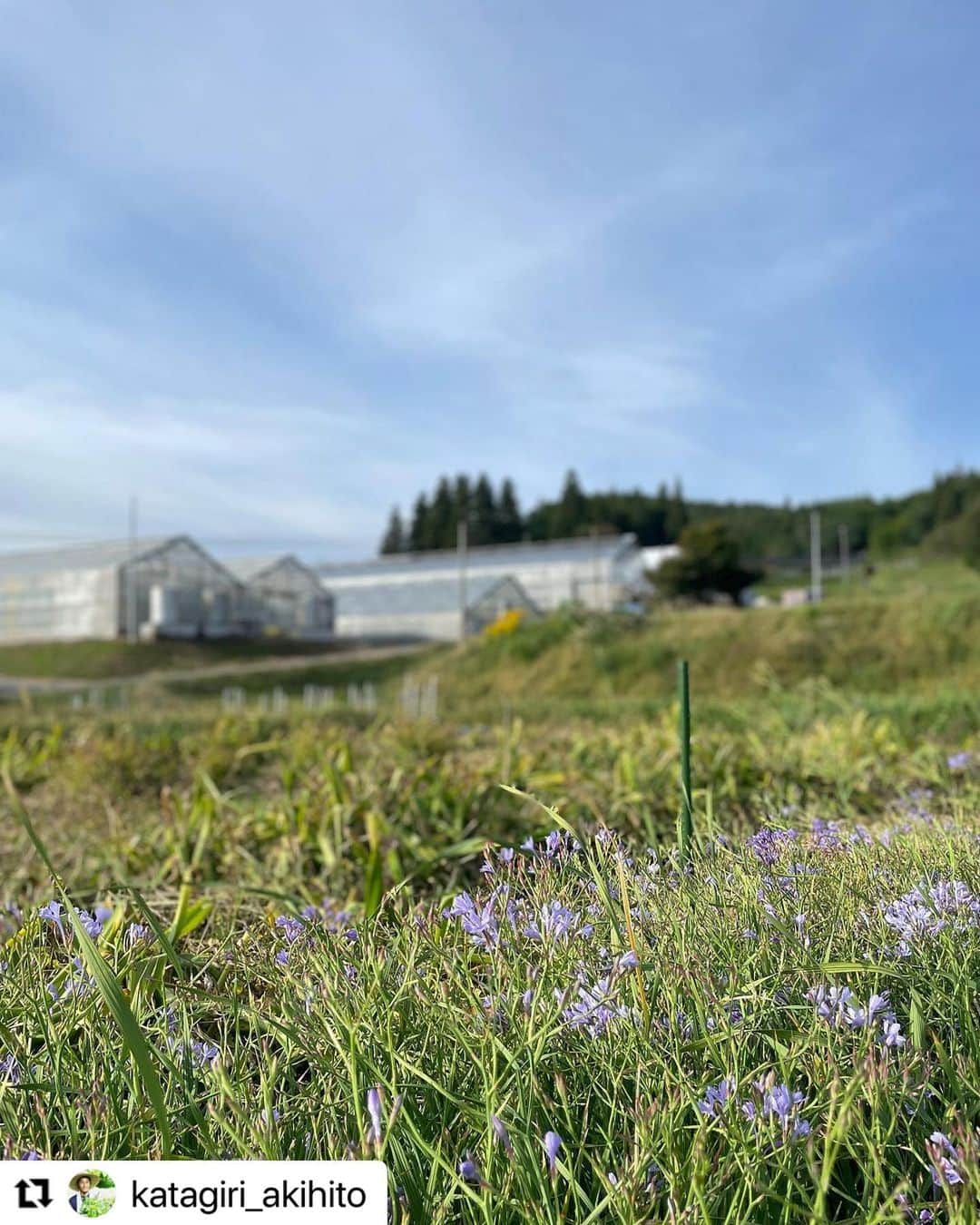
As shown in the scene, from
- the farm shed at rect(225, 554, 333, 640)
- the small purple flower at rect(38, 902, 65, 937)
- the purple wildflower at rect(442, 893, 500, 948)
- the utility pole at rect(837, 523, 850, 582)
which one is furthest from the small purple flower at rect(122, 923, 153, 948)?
the utility pole at rect(837, 523, 850, 582)

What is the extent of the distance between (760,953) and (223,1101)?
808mm

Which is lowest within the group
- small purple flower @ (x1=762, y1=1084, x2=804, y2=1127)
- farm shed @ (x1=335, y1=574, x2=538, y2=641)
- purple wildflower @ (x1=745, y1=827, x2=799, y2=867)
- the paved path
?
the paved path

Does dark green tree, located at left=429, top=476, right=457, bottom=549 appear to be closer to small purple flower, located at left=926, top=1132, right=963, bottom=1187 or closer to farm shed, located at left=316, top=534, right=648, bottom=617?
farm shed, located at left=316, top=534, right=648, bottom=617

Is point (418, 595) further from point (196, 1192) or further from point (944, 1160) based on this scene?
point (944, 1160)

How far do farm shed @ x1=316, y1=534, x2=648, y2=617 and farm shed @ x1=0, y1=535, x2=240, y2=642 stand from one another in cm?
868

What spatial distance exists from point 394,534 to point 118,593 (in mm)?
45977

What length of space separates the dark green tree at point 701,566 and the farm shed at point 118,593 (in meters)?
16.1

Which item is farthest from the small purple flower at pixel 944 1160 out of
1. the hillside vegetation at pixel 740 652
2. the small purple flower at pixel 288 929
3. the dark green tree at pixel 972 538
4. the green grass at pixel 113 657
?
the dark green tree at pixel 972 538

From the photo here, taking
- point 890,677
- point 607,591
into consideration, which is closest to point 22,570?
point 607,591

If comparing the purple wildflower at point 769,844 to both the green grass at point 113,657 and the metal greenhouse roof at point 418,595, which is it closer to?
the green grass at point 113,657

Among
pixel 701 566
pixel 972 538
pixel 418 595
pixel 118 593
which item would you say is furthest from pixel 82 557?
pixel 972 538

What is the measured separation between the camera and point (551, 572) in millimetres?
42062

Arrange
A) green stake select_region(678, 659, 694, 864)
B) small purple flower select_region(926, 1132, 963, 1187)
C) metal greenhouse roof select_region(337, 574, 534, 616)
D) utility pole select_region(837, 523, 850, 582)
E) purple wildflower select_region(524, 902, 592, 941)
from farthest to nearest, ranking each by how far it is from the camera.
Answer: utility pole select_region(837, 523, 850, 582) < metal greenhouse roof select_region(337, 574, 534, 616) < green stake select_region(678, 659, 694, 864) < purple wildflower select_region(524, 902, 592, 941) < small purple flower select_region(926, 1132, 963, 1187)

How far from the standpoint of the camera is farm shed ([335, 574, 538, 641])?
38469mm
